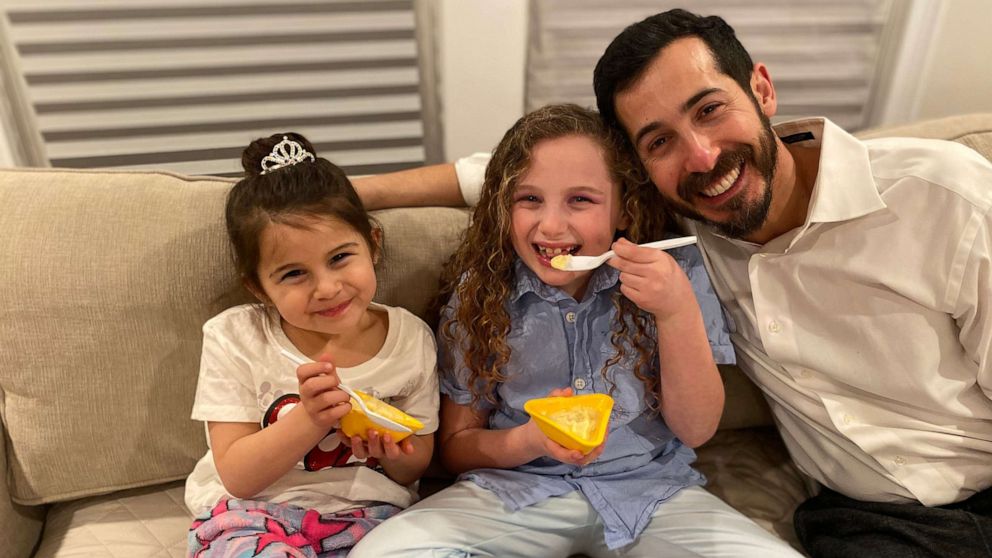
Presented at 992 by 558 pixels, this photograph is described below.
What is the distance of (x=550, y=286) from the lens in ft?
4.01

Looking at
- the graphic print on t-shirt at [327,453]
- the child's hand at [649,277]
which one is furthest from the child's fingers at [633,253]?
the graphic print on t-shirt at [327,453]

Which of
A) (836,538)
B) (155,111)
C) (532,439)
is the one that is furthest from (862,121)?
(155,111)

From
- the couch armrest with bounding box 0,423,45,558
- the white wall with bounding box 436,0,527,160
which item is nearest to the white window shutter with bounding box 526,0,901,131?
the white wall with bounding box 436,0,527,160

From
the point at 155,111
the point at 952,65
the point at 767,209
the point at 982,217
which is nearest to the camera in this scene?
the point at 982,217

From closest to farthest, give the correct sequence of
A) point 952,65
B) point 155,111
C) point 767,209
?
point 767,209
point 155,111
point 952,65

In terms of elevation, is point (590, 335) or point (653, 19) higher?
point (653, 19)

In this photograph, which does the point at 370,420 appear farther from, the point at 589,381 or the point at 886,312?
the point at 886,312

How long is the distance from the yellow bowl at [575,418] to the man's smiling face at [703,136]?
0.40 meters

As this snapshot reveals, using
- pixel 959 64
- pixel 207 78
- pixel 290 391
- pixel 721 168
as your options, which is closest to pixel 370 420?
pixel 290 391

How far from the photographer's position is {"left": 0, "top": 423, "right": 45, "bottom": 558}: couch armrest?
4.02 ft

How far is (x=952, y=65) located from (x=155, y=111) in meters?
2.21

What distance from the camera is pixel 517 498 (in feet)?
3.98

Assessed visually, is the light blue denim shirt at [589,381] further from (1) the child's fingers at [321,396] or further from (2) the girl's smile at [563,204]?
(1) the child's fingers at [321,396]

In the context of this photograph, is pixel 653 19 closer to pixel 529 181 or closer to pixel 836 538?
pixel 529 181
